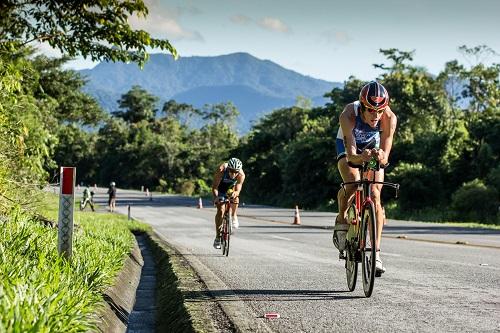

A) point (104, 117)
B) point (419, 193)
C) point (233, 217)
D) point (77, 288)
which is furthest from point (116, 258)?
point (104, 117)

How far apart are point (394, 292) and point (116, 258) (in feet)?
12.8

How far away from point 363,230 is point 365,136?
3.17ft

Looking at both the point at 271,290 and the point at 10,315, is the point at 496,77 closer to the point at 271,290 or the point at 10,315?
the point at 271,290

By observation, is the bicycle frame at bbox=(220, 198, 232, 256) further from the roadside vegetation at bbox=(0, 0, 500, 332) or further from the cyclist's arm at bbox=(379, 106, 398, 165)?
the cyclist's arm at bbox=(379, 106, 398, 165)

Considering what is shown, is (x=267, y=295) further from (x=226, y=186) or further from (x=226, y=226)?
(x=226, y=186)

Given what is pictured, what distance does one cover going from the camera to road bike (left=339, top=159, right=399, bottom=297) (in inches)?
265

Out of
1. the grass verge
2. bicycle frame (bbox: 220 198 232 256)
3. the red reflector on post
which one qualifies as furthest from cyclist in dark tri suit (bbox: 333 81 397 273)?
bicycle frame (bbox: 220 198 232 256)

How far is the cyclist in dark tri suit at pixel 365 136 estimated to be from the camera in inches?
274

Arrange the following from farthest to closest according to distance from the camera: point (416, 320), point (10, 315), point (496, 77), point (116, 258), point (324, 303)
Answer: point (496, 77)
point (116, 258)
point (324, 303)
point (416, 320)
point (10, 315)

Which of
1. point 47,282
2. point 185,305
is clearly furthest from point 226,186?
point 47,282

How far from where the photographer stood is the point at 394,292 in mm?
7285

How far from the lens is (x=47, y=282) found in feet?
18.3

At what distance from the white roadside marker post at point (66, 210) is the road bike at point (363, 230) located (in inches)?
111

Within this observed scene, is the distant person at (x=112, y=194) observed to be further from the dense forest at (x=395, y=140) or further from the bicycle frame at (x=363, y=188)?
the bicycle frame at (x=363, y=188)
